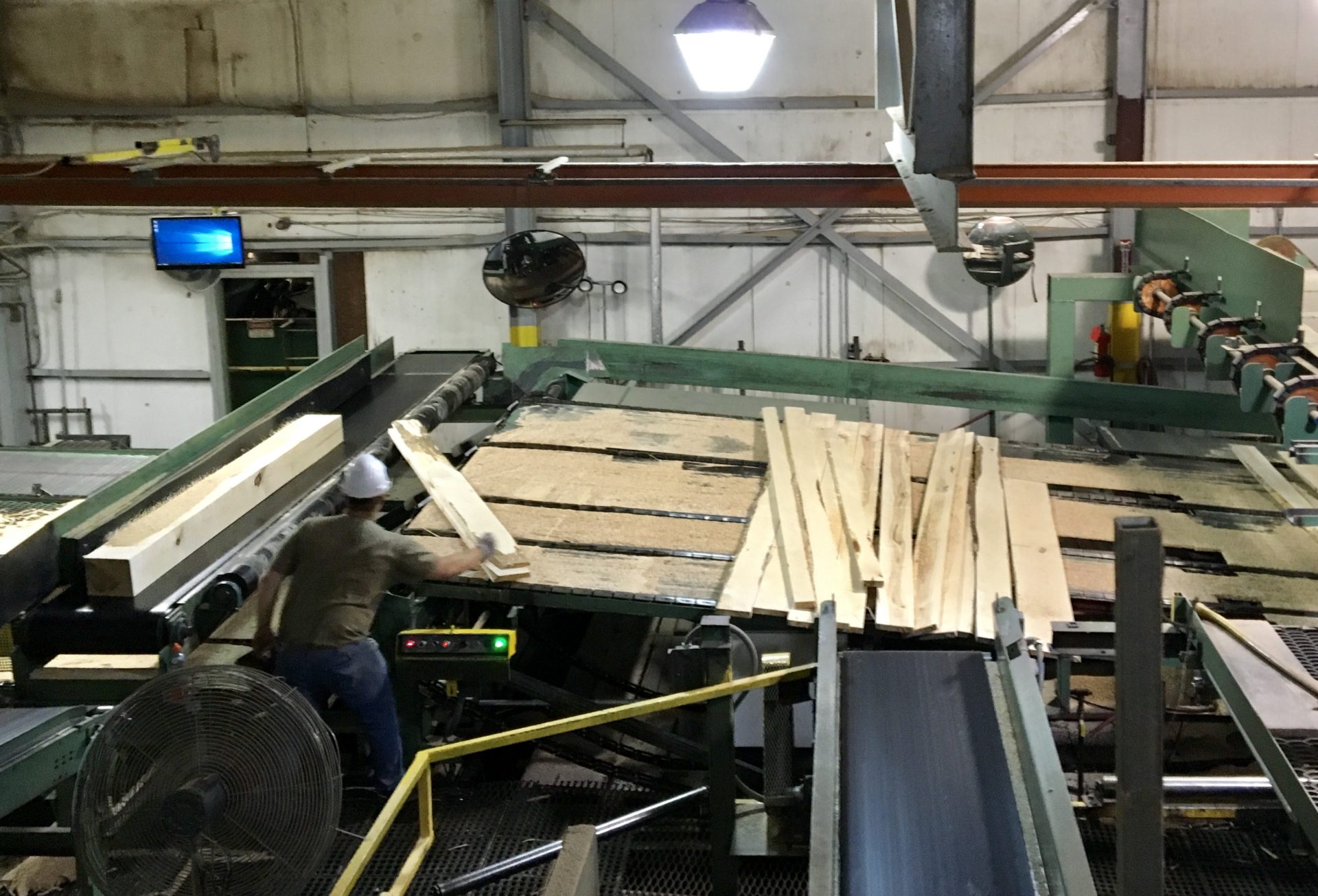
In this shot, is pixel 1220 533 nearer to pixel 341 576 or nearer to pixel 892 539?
pixel 892 539

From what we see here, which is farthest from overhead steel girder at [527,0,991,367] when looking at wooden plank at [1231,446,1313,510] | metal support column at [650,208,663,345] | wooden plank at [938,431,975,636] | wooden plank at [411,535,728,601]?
wooden plank at [411,535,728,601]

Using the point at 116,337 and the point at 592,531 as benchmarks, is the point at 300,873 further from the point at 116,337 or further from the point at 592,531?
the point at 116,337

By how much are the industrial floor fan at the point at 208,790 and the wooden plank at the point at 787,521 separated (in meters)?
1.46

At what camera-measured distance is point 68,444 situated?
276 inches

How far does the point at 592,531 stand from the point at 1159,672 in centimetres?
269

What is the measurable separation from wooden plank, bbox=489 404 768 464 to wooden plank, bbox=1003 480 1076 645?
999mm

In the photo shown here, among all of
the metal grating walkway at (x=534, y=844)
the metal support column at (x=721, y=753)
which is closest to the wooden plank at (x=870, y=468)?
the metal support column at (x=721, y=753)

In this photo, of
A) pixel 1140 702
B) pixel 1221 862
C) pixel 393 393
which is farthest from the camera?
pixel 393 393

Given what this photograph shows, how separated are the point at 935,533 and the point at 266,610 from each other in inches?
88.0

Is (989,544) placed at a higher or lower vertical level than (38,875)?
higher

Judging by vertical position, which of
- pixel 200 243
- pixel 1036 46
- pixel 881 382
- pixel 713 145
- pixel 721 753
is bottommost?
pixel 721 753

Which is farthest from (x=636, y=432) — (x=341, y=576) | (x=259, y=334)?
(x=259, y=334)

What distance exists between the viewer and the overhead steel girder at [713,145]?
8094mm

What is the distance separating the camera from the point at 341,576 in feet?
11.3
